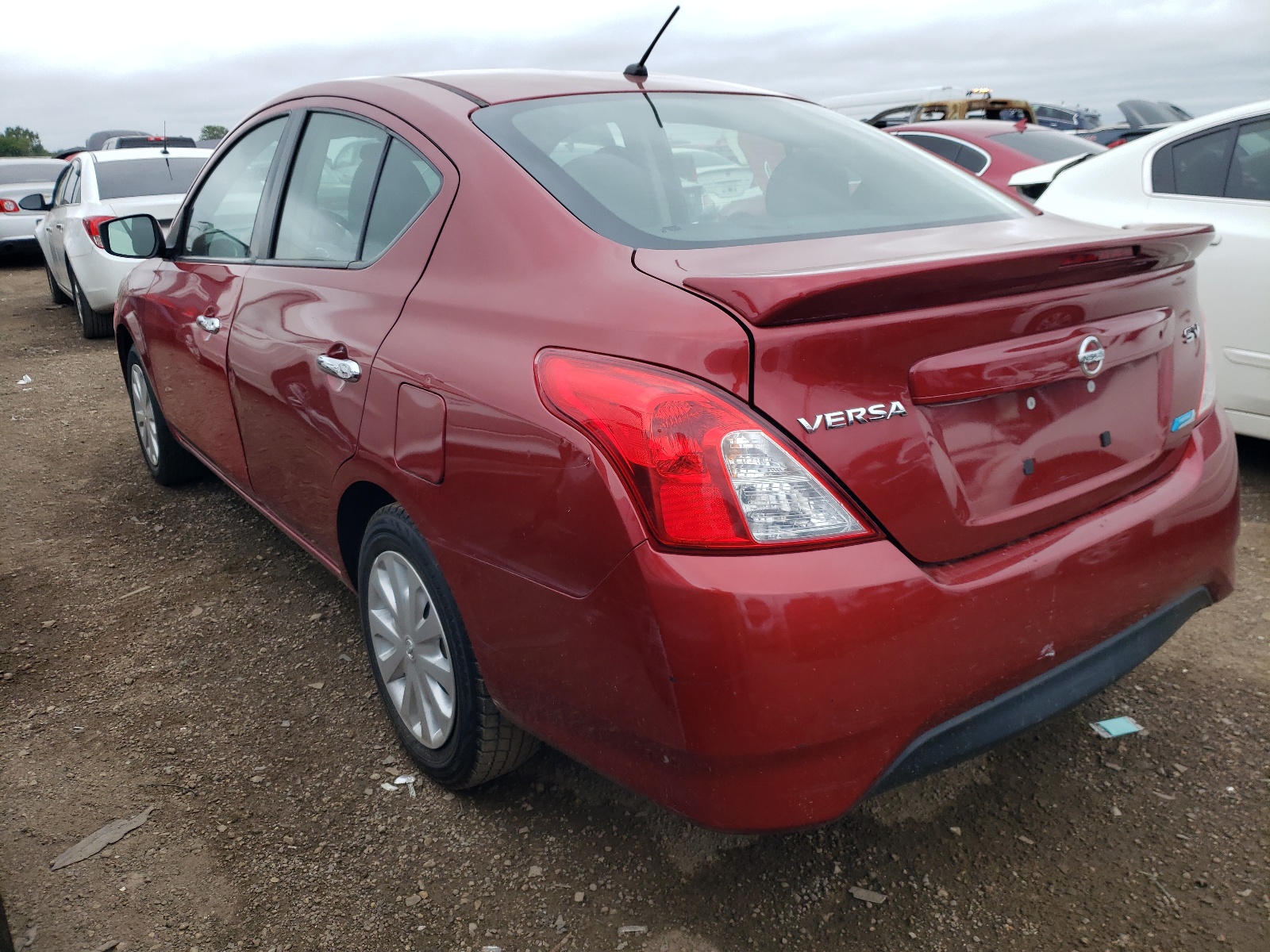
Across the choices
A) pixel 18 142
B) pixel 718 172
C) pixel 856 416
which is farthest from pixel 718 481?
pixel 18 142

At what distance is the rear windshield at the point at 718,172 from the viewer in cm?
193

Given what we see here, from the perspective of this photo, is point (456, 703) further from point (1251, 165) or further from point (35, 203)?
point (35, 203)

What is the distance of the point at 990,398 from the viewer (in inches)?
62.7

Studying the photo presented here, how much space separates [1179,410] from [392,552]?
169 centimetres

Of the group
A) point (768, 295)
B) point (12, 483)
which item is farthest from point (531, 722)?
point (12, 483)

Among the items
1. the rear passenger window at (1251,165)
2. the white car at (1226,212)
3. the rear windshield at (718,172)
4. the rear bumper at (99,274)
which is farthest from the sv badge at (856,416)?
the rear bumper at (99,274)

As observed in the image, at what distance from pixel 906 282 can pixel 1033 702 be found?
2.53 feet

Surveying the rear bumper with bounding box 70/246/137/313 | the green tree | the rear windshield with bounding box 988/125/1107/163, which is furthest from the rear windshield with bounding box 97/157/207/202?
the green tree

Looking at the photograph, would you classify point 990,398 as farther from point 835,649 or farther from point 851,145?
point 851,145

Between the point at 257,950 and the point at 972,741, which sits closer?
the point at 972,741

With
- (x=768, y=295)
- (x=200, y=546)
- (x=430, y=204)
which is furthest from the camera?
(x=200, y=546)

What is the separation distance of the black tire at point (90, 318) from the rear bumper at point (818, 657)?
8.10 m

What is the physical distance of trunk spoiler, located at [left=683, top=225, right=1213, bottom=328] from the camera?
4.79 feet

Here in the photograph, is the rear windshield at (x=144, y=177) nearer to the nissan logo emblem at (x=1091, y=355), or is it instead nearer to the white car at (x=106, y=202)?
the white car at (x=106, y=202)
